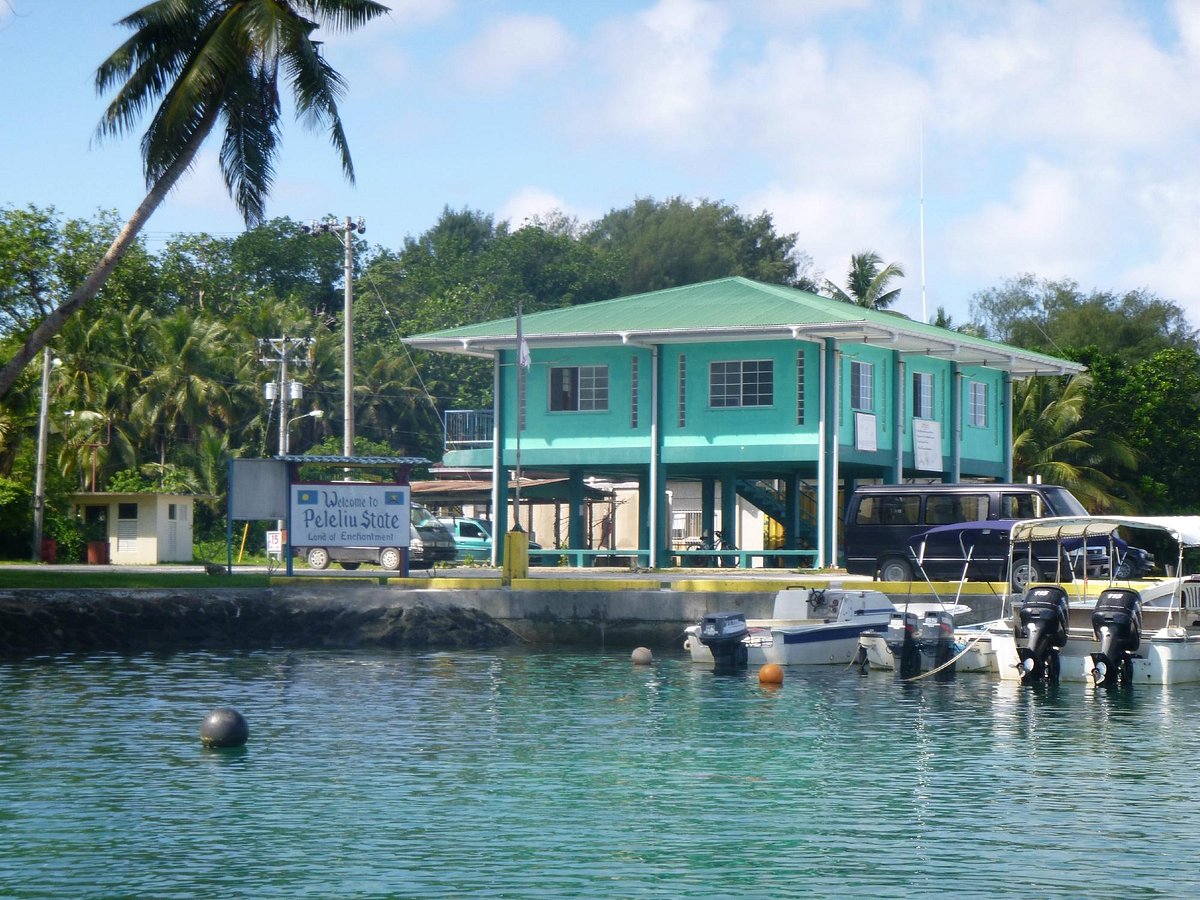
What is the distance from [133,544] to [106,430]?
35.7 feet

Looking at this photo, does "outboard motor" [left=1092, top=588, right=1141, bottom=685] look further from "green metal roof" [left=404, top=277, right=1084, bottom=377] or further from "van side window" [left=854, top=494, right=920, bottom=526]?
"green metal roof" [left=404, top=277, right=1084, bottom=377]

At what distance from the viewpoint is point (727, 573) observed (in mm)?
39688

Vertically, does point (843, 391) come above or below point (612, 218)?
below

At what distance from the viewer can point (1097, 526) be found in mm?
30297

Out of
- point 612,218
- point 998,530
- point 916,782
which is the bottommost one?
point 916,782

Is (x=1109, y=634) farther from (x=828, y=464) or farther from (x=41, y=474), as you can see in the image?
(x=41, y=474)

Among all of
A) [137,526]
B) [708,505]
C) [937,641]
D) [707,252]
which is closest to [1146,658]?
[937,641]

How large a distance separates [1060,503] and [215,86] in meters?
19.1

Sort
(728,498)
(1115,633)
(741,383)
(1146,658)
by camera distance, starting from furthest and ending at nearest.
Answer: (728,498), (741,383), (1146,658), (1115,633)

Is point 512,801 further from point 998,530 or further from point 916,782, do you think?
point 998,530

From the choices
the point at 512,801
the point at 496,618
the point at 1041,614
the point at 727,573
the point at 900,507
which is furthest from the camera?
the point at 727,573

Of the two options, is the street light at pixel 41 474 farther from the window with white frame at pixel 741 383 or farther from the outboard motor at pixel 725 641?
the outboard motor at pixel 725 641

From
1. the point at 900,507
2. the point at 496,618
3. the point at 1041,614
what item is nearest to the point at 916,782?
the point at 1041,614

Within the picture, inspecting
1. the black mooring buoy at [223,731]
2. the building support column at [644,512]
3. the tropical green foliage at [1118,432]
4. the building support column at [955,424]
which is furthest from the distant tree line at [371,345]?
the black mooring buoy at [223,731]
